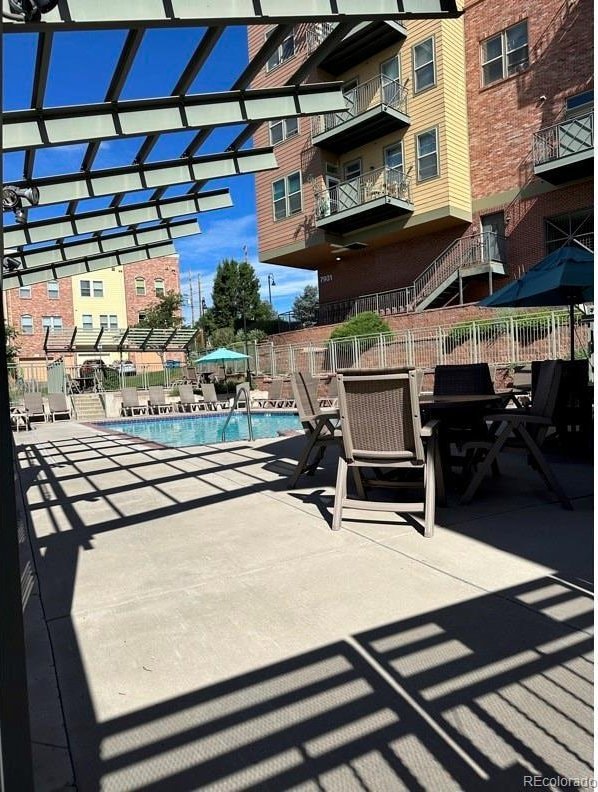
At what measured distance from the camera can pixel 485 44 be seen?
64.1 ft

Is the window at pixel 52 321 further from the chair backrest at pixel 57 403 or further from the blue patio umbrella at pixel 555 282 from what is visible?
the blue patio umbrella at pixel 555 282

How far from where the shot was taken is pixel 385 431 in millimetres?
3967

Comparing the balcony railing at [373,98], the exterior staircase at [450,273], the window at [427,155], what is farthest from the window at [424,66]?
the exterior staircase at [450,273]

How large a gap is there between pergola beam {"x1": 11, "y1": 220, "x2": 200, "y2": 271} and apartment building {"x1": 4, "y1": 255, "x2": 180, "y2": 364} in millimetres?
30996

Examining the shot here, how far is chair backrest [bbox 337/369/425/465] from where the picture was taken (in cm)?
382

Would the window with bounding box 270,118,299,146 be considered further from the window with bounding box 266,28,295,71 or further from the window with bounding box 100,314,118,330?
the window with bounding box 100,314,118,330

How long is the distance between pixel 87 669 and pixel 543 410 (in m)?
3.87

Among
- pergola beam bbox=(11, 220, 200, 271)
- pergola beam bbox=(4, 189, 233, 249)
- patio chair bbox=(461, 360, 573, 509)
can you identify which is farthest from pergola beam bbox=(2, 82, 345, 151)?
pergola beam bbox=(11, 220, 200, 271)

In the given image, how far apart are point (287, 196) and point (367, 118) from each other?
504cm

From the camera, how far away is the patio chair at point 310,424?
514cm

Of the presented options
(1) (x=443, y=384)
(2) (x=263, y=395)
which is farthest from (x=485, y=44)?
(1) (x=443, y=384)

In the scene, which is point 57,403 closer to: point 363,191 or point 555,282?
point 363,191

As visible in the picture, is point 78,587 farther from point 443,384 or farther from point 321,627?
point 443,384

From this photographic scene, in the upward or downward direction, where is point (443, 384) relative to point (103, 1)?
downward
